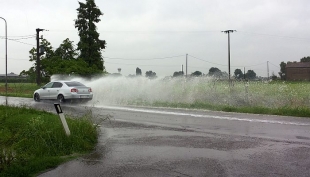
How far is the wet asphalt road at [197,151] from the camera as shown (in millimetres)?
5781

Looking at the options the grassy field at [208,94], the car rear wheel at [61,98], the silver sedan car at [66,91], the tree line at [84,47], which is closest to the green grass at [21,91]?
the tree line at [84,47]

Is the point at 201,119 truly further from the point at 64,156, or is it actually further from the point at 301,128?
the point at 64,156

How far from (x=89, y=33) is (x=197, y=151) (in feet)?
143

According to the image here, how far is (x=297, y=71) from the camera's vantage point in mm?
95125

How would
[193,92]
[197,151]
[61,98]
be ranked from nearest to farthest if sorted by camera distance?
[197,151]
[61,98]
[193,92]

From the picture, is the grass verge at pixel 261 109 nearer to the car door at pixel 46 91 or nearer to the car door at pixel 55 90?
the car door at pixel 55 90

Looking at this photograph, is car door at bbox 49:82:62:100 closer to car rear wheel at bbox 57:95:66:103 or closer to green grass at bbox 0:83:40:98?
car rear wheel at bbox 57:95:66:103

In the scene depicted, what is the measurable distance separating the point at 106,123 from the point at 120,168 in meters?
5.66

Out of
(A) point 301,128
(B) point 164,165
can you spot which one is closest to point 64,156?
(B) point 164,165

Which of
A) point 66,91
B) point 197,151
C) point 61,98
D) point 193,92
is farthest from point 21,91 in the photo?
point 197,151

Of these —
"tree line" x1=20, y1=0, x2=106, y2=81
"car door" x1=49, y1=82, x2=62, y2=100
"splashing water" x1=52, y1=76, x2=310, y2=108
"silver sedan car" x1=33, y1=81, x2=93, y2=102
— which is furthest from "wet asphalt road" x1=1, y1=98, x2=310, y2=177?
"tree line" x1=20, y1=0, x2=106, y2=81

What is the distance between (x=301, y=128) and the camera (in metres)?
10.5

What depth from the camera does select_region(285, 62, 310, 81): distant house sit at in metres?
93.4

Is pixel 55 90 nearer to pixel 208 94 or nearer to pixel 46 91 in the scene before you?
pixel 46 91
